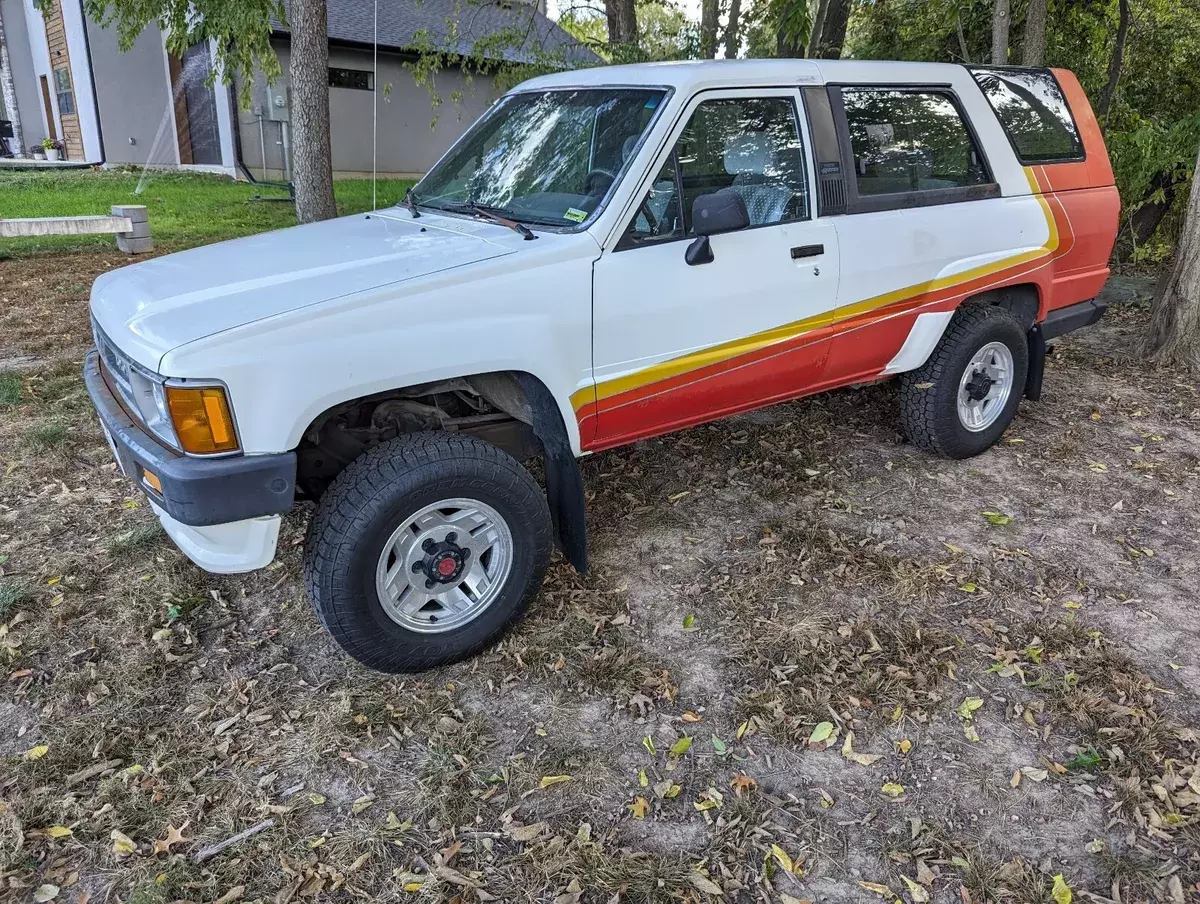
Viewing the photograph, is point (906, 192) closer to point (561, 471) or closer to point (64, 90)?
point (561, 471)

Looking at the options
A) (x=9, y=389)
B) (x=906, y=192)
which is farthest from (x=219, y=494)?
(x=9, y=389)

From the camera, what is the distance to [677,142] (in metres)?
3.42

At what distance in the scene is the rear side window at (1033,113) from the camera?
464 cm

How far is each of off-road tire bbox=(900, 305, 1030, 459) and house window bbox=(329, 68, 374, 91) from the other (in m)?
18.1

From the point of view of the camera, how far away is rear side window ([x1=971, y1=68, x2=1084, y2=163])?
4.64 meters

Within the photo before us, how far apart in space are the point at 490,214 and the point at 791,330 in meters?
1.41

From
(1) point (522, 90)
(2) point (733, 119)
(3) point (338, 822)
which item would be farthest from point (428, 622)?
(1) point (522, 90)

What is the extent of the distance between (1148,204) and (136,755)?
37.7 feet

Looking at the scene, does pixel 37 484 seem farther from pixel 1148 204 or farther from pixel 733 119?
pixel 1148 204

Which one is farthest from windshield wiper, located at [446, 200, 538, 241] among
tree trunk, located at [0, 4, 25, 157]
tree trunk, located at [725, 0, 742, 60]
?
tree trunk, located at [0, 4, 25, 157]

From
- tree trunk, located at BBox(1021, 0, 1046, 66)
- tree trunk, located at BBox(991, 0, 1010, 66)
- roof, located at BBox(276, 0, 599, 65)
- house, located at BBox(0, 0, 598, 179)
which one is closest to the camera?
tree trunk, located at BBox(991, 0, 1010, 66)

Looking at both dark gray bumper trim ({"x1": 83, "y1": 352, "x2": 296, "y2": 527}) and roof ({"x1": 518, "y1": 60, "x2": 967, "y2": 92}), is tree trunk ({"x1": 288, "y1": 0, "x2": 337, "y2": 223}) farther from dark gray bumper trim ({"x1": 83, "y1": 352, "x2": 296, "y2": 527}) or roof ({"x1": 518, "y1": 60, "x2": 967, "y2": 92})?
dark gray bumper trim ({"x1": 83, "y1": 352, "x2": 296, "y2": 527})

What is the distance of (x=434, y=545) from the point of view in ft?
10.2

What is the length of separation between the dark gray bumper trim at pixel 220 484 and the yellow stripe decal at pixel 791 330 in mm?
1122
